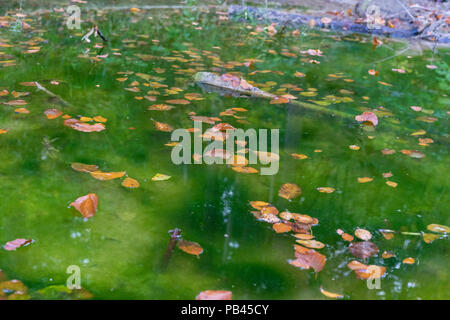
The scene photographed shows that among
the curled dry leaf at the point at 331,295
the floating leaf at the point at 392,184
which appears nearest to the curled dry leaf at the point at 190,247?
the curled dry leaf at the point at 331,295

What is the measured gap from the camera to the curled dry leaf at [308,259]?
54.9 inches

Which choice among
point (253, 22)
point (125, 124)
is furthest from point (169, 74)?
point (253, 22)

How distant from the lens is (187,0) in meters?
6.46

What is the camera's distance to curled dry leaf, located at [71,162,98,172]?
180 centimetres

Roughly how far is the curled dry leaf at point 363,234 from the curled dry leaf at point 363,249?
3 cm

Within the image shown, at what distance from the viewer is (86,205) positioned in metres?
1.56

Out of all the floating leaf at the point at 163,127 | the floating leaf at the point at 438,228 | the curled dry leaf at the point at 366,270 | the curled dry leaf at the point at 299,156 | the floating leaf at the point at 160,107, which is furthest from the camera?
the floating leaf at the point at 160,107

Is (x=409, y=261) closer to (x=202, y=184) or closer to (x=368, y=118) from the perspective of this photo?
(x=202, y=184)

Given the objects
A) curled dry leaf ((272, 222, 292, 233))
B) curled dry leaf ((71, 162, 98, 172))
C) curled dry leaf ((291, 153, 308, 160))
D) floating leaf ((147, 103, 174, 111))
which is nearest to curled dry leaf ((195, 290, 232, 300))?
curled dry leaf ((272, 222, 292, 233))

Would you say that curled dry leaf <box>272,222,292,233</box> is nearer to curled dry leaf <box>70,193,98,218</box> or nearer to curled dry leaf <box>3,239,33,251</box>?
curled dry leaf <box>70,193,98,218</box>

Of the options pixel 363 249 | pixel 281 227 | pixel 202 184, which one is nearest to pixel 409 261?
pixel 363 249

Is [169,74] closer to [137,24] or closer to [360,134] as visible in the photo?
[360,134]

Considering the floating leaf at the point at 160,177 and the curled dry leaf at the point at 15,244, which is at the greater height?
the floating leaf at the point at 160,177

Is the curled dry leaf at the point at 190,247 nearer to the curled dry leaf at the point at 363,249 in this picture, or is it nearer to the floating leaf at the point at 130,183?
the floating leaf at the point at 130,183
